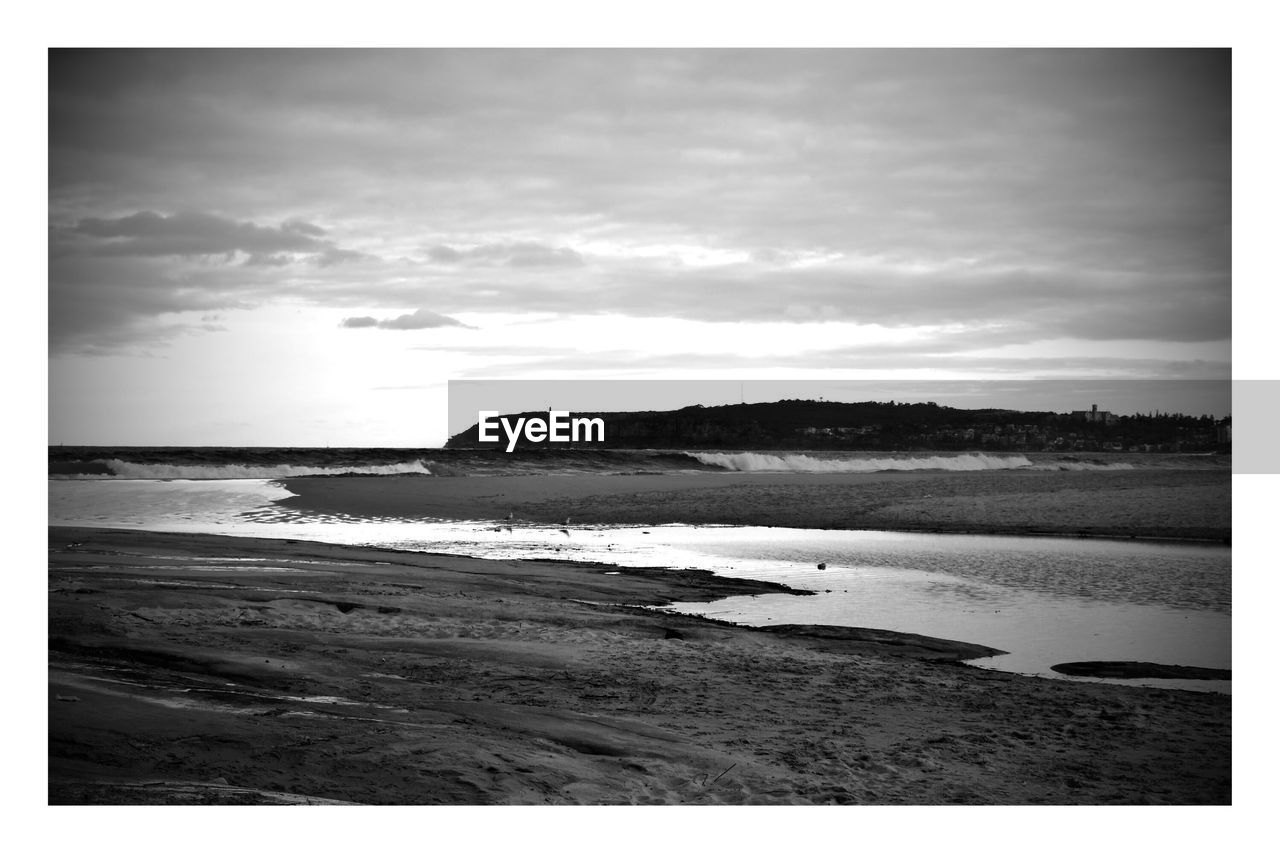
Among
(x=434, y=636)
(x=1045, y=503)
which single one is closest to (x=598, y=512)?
(x=1045, y=503)

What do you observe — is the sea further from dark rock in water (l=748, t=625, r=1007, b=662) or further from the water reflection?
dark rock in water (l=748, t=625, r=1007, b=662)

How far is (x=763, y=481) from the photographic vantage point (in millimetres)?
36750

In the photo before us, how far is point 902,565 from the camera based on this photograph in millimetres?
17578

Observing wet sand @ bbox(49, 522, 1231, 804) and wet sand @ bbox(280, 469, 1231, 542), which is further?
wet sand @ bbox(280, 469, 1231, 542)

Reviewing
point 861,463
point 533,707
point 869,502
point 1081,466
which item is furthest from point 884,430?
point 861,463

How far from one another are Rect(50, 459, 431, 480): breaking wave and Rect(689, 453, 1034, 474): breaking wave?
1691 centimetres

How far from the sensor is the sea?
36.3ft

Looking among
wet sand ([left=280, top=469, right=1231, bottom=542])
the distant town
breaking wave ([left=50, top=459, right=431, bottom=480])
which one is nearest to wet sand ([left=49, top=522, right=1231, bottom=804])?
the distant town

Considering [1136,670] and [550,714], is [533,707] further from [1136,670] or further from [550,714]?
[1136,670]

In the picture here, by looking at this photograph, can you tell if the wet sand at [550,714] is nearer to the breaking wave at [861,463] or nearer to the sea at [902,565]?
the sea at [902,565]

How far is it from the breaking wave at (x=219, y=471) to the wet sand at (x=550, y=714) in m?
39.6

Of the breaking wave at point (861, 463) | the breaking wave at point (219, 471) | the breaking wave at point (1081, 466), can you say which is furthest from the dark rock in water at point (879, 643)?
the breaking wave at point (219, 471)
